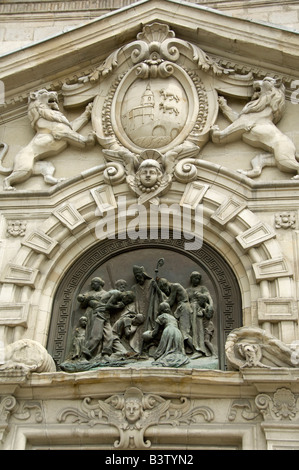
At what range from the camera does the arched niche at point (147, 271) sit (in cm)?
1043

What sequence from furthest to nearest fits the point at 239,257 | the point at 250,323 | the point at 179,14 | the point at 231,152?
the point at 179,14, the point at 231,152, the point at 239,257, the point at 250,323

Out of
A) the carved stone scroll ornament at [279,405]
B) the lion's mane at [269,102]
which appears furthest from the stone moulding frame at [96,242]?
the lion's mane at [269,102]

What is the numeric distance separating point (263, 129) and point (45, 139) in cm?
381

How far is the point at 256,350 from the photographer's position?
9.41 metres

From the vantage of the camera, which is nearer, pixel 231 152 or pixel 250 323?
pixel 250 323

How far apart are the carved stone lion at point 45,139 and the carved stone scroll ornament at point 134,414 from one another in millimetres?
4072

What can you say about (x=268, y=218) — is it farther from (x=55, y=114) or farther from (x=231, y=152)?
(x=55, y=114)

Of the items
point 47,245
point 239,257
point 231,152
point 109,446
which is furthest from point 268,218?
point 109,446

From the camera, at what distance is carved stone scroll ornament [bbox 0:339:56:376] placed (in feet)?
31.1

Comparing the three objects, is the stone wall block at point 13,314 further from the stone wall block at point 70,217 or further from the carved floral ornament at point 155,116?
the carved floral ornament at point 155,116

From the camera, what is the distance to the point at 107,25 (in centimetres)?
1276

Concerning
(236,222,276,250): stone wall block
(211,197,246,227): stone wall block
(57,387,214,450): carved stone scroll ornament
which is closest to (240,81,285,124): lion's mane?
(211,197,246,227): stone wall block
